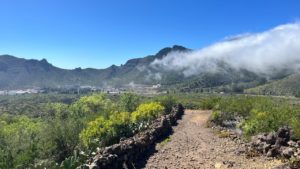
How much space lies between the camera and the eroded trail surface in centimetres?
3016

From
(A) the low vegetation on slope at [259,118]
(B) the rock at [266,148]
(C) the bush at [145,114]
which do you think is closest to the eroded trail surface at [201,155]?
(B) the rock at [266,148]

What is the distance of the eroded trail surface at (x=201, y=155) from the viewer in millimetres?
30156

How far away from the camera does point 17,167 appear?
109 feet

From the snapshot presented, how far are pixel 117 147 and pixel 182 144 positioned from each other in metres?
11.7

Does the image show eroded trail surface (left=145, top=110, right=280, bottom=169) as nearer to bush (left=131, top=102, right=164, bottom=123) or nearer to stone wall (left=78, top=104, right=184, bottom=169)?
stone wall (left=78, top=104, right=184, bottom=169)

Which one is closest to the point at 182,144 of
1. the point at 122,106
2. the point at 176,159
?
the point at 176,159

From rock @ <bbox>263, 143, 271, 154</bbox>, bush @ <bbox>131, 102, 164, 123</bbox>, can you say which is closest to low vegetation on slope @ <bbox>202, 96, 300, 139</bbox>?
rock @ <bbox>263, 143, 271, 154</bbox>

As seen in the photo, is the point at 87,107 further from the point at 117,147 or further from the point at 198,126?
the point at 117,147

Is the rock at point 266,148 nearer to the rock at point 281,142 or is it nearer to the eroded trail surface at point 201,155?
the rock at point 281,142

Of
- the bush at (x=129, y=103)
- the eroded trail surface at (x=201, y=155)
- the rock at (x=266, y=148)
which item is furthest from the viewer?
the bush at (x=129, y=103)

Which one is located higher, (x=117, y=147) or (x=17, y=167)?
(x=117, y=147)

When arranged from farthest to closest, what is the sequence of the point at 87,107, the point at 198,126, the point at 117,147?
the point at 87,107, the point at 198,126, the point at 117,147

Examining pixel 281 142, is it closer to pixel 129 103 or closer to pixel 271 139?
pixel 271 139

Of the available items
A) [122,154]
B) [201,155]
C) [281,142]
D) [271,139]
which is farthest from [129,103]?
[122,154]
